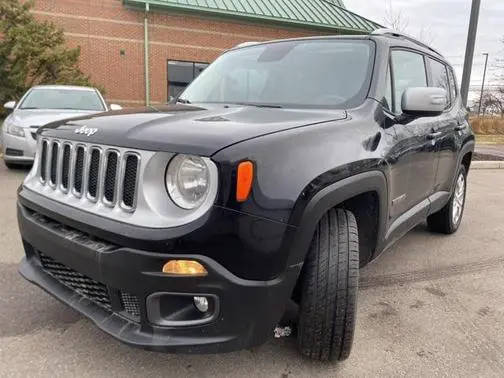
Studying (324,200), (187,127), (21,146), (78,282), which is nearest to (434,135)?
(324,200)

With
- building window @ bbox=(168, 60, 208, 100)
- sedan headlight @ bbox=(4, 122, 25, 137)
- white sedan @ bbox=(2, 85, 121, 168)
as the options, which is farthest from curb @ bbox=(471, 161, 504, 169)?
building window @ bbox=(168, 60, 208, 100)

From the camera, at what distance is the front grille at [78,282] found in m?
2.12

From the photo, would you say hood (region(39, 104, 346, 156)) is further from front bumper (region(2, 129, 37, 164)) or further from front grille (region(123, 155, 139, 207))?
front bumper (region(2, 129, 37, 164))

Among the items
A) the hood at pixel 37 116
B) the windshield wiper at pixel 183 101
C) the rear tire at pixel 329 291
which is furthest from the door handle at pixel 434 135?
the hood at pixel 37 116

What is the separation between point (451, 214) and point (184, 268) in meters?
3.71

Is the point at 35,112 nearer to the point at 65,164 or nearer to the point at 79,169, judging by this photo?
the point at 65,164

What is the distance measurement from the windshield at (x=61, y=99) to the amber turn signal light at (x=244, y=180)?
6.97 meters

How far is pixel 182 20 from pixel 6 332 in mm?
18546

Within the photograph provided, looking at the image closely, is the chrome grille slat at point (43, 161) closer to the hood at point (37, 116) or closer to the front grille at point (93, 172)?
the front grille at point (93, 172)

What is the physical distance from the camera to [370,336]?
106 inches

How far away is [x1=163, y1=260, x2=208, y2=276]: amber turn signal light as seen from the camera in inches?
71.5

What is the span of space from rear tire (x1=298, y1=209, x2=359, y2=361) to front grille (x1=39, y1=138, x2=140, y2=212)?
2.92 ft

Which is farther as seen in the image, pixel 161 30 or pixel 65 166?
pixel 161 30

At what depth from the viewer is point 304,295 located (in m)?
2.17
